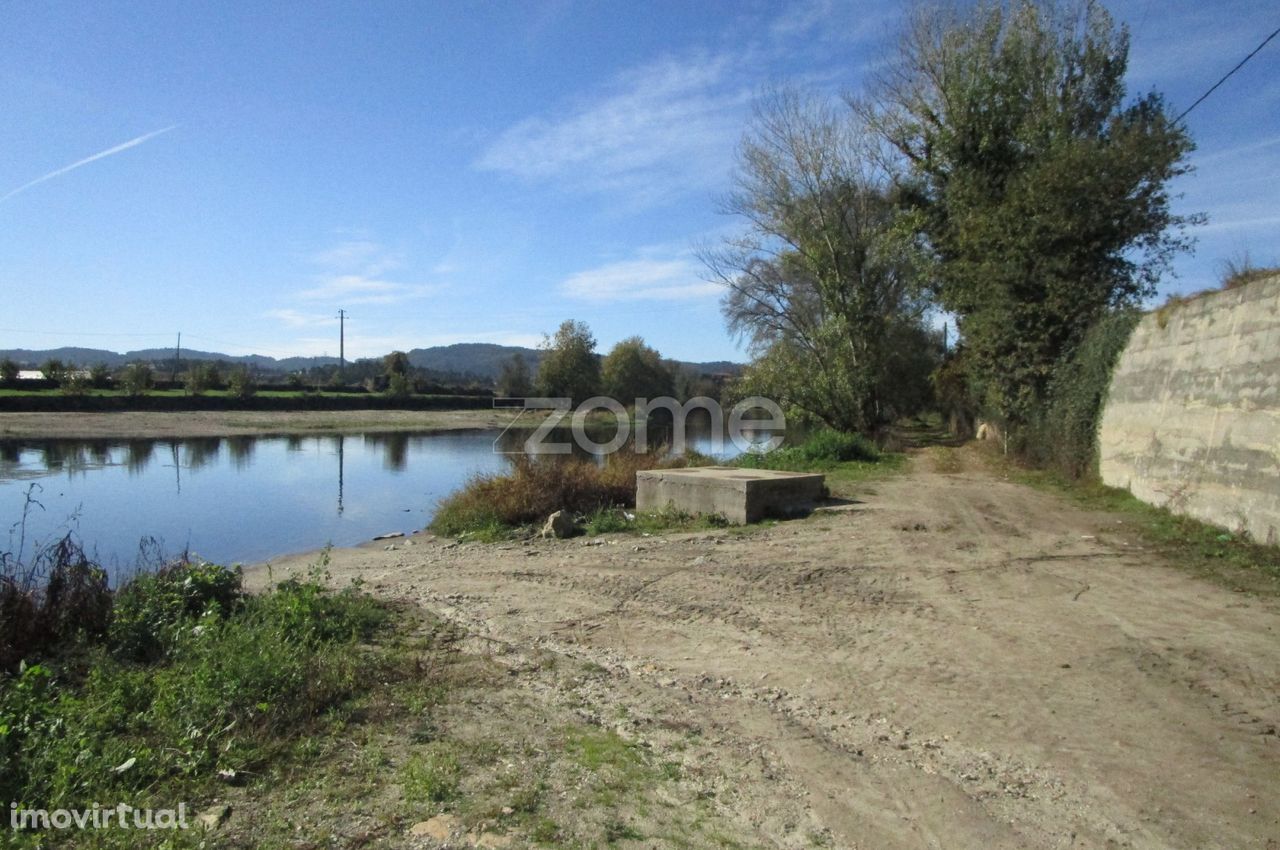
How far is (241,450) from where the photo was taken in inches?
1385

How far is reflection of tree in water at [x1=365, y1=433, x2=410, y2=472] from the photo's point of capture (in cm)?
3009

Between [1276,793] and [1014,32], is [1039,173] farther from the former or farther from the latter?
[1276,793]

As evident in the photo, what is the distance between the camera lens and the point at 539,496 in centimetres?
1348

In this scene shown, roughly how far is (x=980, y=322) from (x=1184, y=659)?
12.7m

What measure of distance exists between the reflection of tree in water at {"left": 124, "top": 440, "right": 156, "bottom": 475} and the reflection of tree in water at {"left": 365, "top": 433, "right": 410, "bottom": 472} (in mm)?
7941

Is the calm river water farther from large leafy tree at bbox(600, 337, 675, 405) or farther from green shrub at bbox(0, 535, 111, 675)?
large leafy tree at bbox(600, 337, 675, 405)

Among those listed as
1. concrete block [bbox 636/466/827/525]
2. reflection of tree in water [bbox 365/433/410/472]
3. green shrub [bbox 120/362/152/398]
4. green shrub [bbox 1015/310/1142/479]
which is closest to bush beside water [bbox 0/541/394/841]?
concrete block [bbox 636/466/827/525]

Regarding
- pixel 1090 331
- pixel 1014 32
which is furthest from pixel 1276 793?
pixel 1014 32

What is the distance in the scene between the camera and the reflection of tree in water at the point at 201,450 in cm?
2922

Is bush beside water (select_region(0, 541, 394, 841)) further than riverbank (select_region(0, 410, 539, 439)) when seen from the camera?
No

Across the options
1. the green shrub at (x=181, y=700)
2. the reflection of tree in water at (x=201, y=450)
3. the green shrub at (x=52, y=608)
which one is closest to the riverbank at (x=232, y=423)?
the reflection of tree in water at (x=201, y=450)
